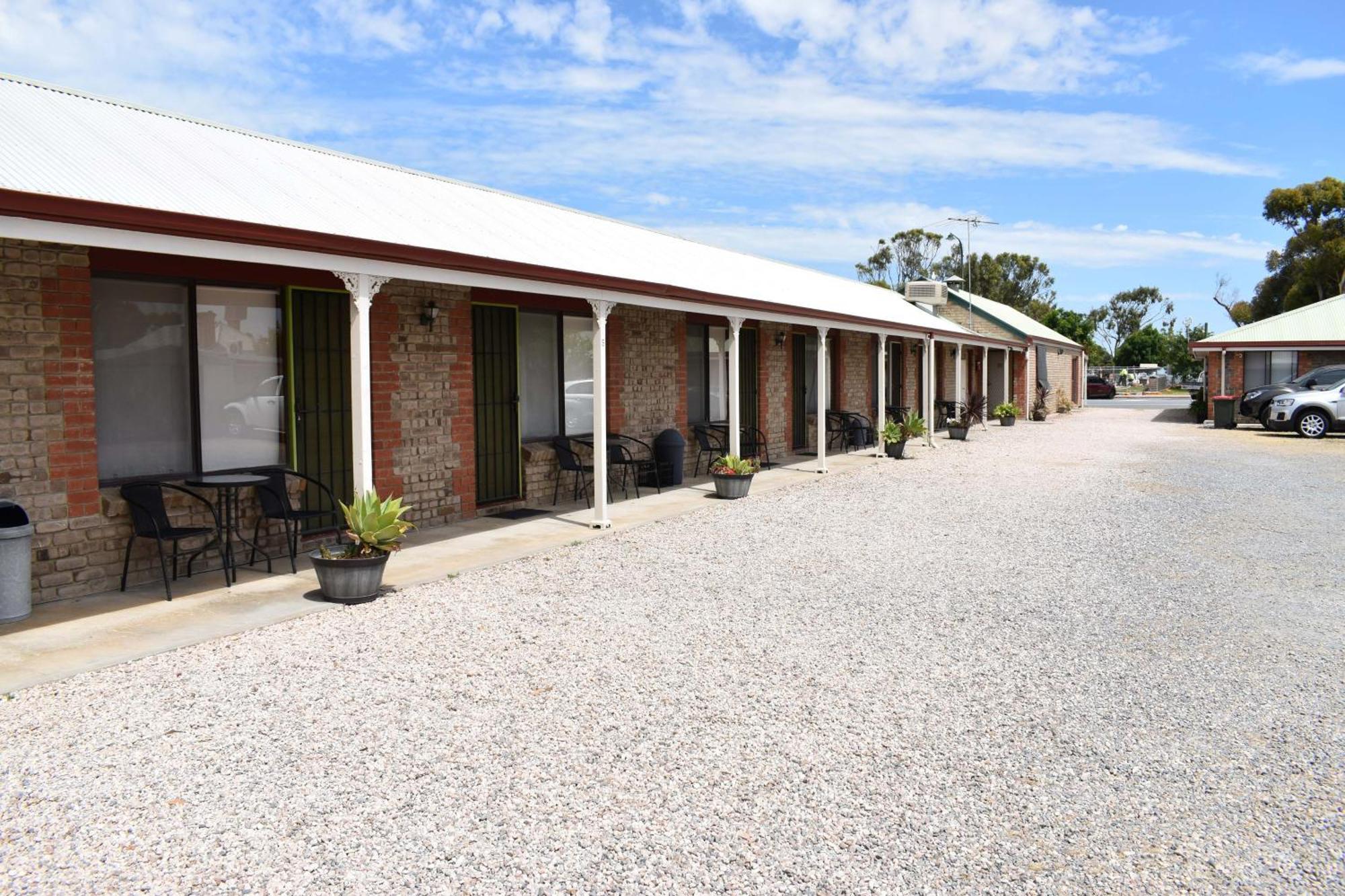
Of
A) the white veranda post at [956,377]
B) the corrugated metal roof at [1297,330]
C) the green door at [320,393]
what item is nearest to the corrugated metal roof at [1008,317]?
the white veranda post at [956,377]

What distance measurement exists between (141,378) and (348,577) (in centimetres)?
226

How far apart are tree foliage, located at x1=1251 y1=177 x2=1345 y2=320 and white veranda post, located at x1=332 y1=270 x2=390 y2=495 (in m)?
53.5

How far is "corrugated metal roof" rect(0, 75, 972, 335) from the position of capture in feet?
19.1

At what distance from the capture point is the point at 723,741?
4.09 m

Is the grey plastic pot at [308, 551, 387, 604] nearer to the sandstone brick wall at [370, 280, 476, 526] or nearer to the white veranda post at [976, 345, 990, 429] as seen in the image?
the sandstone brick wall at [370, 280, 476, 526]

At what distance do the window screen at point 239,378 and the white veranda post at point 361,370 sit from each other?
1402mm

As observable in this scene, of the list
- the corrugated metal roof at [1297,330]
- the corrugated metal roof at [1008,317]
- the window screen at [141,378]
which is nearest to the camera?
the window screen at [141,378]

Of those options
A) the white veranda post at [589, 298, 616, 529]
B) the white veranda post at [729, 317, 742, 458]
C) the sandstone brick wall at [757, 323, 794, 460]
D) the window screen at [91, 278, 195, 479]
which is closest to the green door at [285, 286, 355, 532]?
the window screen at [91, 278, 195, 479]

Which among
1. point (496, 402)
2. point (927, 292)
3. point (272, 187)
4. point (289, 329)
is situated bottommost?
point (496, 402)

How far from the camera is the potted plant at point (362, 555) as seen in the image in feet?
20.9

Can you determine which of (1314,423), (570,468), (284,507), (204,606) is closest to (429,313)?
(570,468)

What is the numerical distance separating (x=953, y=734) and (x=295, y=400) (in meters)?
6.11

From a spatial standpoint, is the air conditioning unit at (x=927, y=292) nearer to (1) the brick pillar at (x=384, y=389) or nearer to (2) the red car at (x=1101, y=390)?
(1) the brick pillar at (x=384, y=389)

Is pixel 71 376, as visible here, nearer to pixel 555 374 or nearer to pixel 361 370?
pixel 361 370
